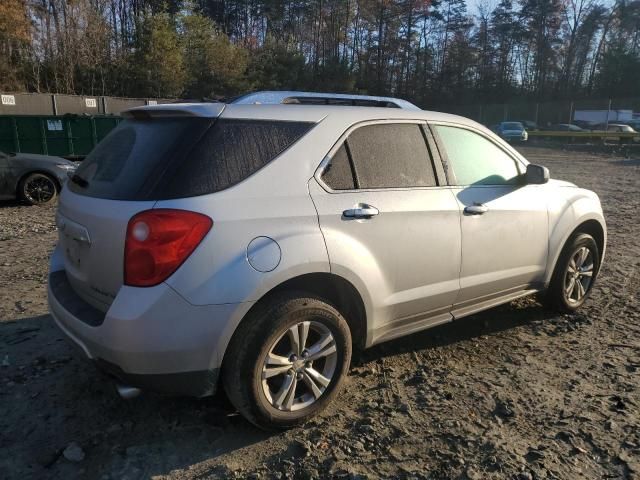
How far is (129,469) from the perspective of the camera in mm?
2512

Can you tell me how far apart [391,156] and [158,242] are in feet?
5.09

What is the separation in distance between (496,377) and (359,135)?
1.80 m

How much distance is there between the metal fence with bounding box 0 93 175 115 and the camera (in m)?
19.8

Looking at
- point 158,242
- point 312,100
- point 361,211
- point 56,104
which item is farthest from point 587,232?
point 56,104

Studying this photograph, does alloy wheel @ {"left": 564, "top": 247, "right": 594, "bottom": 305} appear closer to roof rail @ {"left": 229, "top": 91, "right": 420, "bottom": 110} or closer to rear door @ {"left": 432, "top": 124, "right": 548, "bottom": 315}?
rear door @ {"left": 432, "top": 124, "right": 548, "bottom": 315}

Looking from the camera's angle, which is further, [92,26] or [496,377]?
[92,26]

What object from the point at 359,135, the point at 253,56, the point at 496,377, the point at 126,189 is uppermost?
the point at 253,56

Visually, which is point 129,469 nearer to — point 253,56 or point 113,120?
point 113,120

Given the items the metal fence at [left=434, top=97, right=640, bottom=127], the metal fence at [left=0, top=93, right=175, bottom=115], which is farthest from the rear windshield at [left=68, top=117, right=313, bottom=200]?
the metal fence at [left=434, top=97, right=640, bottom=127]

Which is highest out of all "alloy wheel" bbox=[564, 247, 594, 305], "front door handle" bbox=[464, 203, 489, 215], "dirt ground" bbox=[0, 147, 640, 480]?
"front door handle" bbox=[464, 203, 489, 215]

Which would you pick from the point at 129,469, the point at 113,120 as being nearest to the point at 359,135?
the point at 129,469

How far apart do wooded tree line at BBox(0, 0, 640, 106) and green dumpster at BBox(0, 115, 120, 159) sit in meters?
18.6

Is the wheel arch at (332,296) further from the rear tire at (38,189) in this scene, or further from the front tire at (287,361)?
the rear tire at (38,189)

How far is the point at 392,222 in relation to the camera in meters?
3.04
